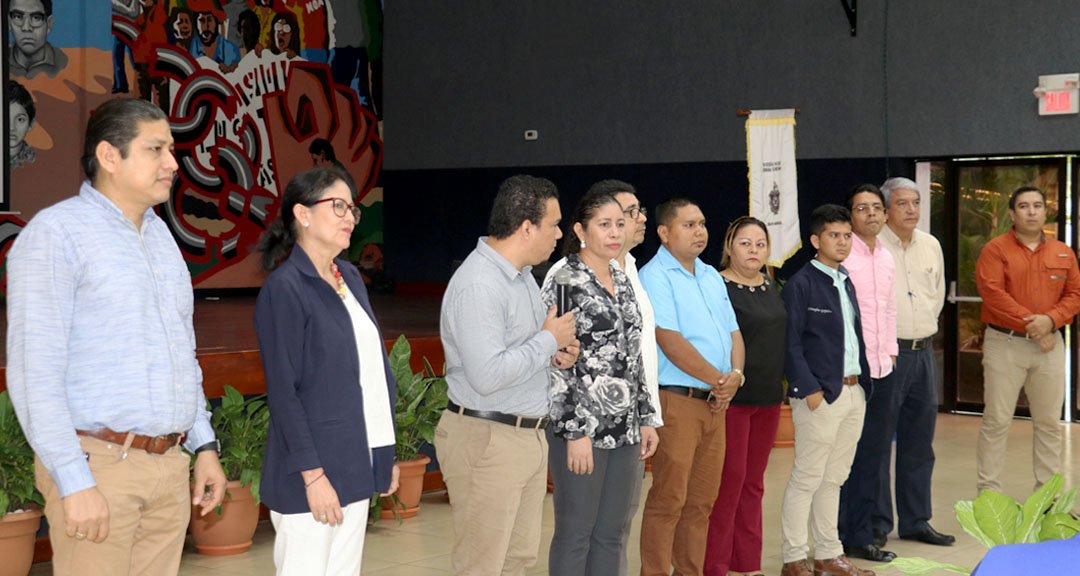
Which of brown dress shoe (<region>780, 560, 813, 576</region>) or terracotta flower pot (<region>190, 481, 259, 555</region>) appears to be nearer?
brown dress shoe (<region>780, 560, 813, 576</region>)

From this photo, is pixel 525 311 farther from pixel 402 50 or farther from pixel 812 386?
pixel 402 50

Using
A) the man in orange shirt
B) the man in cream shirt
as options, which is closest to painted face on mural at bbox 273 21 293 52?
the man in orange shirt

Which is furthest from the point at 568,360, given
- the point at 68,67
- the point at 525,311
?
the point at 68,67

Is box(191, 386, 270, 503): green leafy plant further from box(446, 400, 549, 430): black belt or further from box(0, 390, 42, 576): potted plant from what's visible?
box(446, 400, 549, 430): black belt

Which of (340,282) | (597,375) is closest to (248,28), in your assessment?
(597,375)

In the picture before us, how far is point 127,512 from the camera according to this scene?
2.29 metres

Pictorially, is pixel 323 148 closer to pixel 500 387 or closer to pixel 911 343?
pixel 911 343

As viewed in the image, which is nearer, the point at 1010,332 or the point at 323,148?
the point at 1010,332

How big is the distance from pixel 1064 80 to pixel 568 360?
6.86 metres

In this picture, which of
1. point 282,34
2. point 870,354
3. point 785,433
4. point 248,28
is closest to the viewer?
point 870,354

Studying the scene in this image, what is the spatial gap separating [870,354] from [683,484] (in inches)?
48.0

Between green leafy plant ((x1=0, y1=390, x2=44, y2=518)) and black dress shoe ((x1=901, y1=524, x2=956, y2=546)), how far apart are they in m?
3.73

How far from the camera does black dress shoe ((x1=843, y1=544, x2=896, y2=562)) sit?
479cm

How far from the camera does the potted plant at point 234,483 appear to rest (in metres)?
4.86
